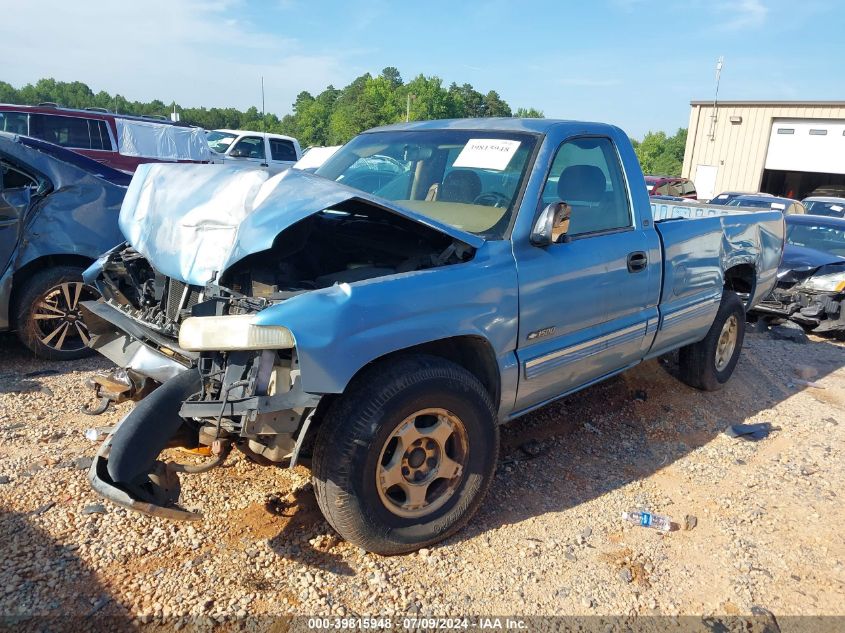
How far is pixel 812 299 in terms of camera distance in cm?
779

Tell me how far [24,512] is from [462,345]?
222 cm

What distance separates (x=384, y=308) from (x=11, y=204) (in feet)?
11.9

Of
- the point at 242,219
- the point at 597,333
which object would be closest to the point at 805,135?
the point at 597,333

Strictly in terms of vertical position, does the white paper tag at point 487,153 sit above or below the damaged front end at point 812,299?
above

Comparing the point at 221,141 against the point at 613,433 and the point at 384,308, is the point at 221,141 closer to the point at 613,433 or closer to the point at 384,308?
the point at 613,433

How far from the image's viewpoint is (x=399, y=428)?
274 cm

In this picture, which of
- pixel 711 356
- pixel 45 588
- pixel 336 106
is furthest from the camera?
pixel 336 106

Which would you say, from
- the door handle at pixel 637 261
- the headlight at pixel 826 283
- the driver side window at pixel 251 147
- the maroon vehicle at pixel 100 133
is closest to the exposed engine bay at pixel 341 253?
the door handle at pixel 637 261

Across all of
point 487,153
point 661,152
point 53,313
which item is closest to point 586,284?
point 487,153

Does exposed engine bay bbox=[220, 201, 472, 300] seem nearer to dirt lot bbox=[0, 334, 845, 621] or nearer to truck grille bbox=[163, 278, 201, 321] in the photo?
truck grille bbox=[163, 278, 201, 321]

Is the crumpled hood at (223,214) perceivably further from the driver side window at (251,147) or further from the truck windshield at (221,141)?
the truck windshield at (221,141)

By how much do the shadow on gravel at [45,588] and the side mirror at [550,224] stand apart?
2.41m

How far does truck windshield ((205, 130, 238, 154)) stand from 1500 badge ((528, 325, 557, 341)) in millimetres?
15112

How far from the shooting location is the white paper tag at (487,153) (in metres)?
3.47
